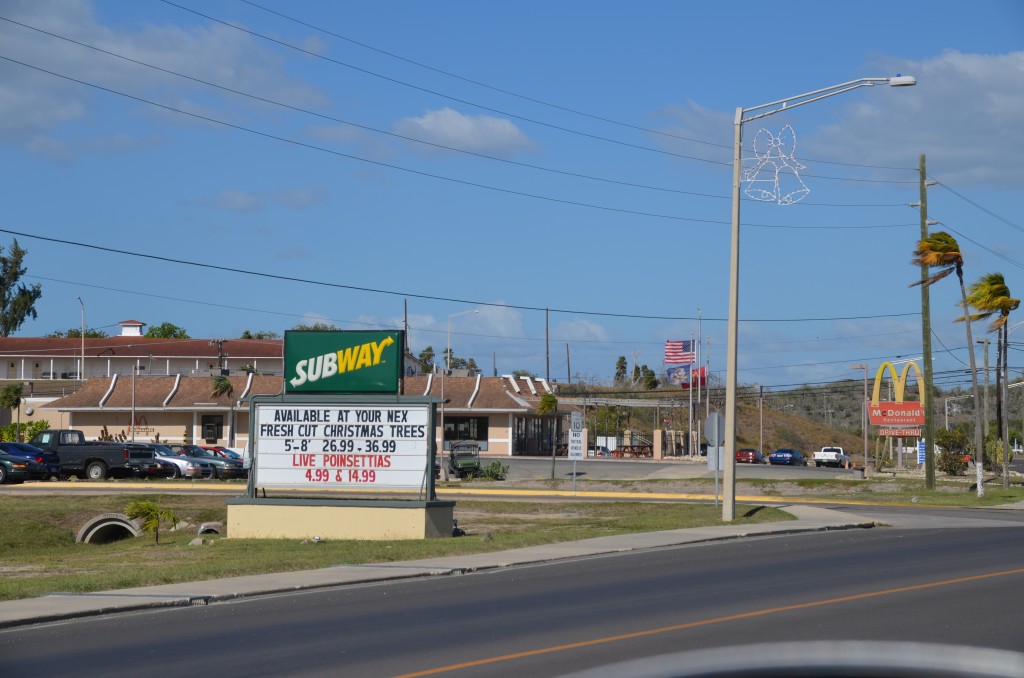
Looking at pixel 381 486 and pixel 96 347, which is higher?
pixel 96 347

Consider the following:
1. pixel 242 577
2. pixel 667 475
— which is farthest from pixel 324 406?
pixel 667 475

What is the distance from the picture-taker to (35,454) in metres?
45.0

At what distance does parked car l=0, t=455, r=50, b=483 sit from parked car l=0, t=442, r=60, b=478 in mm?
147

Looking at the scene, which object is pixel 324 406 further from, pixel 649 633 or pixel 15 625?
pixel 649 633

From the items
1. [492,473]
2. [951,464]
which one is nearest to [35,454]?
[492,473]

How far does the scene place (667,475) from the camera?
174 feet

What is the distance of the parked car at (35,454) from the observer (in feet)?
147

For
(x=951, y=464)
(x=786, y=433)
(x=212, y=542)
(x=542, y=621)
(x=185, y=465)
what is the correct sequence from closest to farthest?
(x=542, y=621), (x=212, y=542), (x=185, y=465), (x=951, y=464), (x=786, y=433)

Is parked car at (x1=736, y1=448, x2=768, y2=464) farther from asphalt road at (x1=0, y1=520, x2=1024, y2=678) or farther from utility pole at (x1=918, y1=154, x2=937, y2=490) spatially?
asphalt road at (x1=0, y1=520, x2=1024, y2=678)

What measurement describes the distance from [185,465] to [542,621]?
1626 inches

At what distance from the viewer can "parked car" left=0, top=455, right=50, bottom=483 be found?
44125mm

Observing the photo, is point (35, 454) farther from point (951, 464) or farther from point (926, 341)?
point (951, 464)

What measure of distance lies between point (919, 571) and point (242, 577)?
1014 centimetres

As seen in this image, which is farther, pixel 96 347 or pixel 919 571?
pixel 96 347
